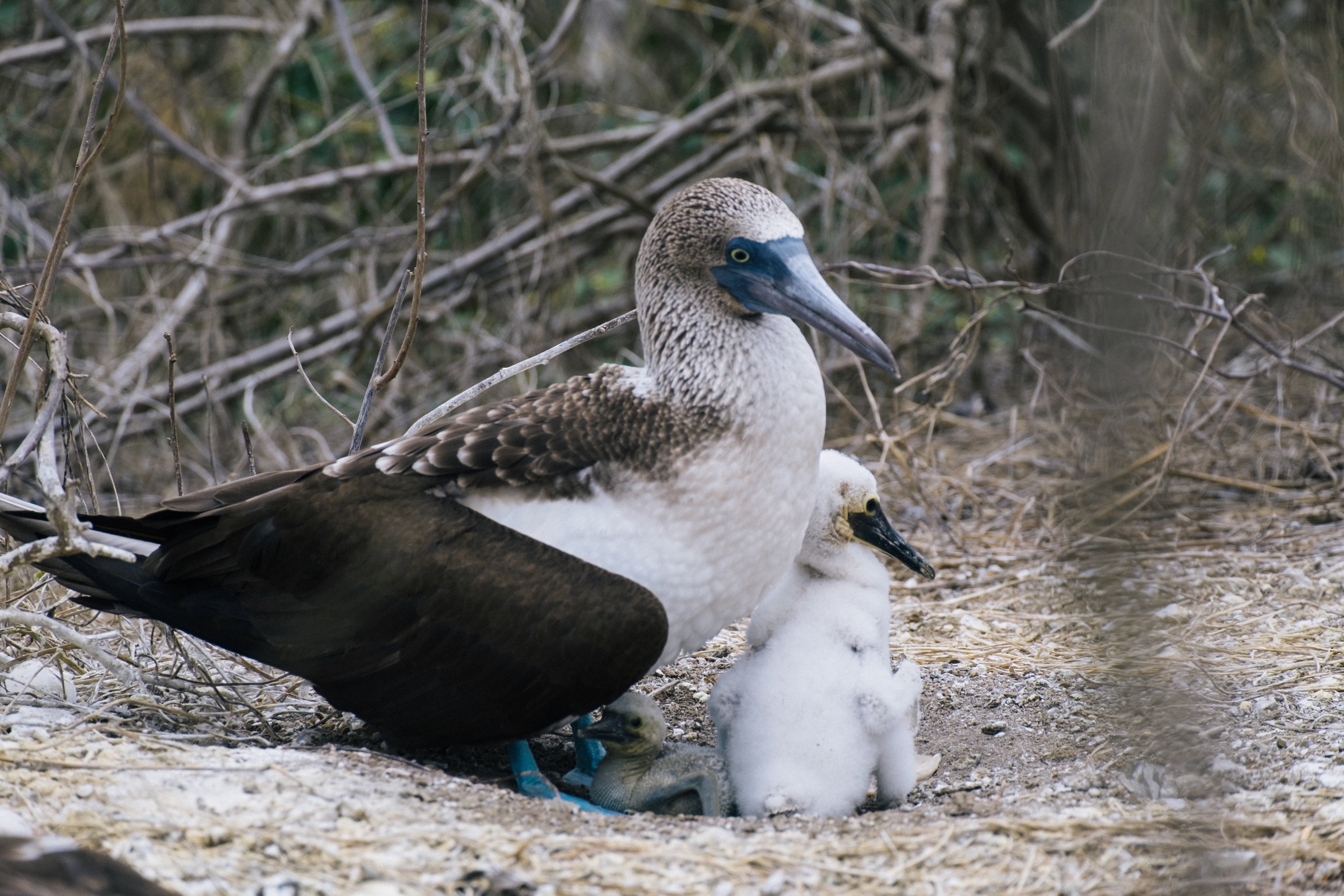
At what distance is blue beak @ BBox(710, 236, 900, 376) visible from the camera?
9.48 feet

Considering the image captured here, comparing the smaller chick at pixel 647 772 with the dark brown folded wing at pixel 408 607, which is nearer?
the dark brown folded wing at pixel 408 607

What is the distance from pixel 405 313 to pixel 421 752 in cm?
352

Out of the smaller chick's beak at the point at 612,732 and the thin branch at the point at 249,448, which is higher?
the thin branch at the point at 249,448

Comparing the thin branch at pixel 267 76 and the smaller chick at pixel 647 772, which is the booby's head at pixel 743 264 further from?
the thin branch at pixel 267 76

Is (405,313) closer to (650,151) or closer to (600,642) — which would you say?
(650,151)

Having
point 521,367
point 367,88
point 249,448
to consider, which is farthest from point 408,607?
point 367,88

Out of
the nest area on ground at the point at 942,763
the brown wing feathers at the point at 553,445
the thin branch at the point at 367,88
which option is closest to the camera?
the nest area on ground at the point at 942,763

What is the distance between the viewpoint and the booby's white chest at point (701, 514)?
282 cm

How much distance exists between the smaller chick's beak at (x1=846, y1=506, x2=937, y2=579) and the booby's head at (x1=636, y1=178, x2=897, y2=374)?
0.60 metres

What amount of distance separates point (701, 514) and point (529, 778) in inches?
31.1

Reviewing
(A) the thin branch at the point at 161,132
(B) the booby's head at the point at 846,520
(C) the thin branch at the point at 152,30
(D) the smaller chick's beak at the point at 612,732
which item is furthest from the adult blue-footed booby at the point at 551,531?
(C) the thin branch at the point at 152,30

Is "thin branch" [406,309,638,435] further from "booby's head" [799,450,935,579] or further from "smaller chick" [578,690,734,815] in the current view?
"smaller chick" [578,690,734,815]

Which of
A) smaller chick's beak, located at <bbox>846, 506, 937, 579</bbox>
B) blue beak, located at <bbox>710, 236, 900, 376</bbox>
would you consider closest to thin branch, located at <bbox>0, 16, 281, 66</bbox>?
blue beak, located at <bbox>710, 236, 900, 376</bbox>

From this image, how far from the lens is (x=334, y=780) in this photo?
2643mm
